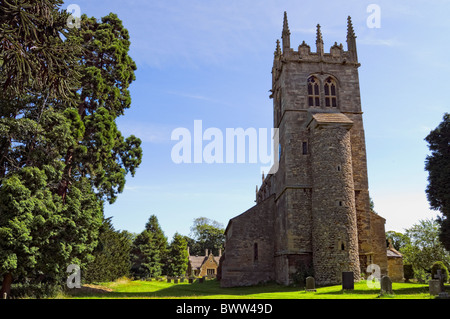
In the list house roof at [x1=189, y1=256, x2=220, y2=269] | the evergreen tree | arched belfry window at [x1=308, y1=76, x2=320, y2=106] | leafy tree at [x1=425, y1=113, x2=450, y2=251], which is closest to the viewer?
the evergreen tree

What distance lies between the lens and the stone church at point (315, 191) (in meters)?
25.0

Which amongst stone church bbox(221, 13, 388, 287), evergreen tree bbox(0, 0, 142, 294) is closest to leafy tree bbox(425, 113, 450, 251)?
stone church bbox(221, 13, 388, 287)

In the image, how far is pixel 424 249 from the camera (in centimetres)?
5262

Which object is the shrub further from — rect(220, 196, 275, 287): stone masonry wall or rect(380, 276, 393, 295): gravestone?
rect(380, 276, 393, 295): gravestone

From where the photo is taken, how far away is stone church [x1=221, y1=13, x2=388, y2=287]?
985 inches

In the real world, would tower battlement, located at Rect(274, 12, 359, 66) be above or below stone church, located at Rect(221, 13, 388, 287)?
above

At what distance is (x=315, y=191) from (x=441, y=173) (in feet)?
26.4

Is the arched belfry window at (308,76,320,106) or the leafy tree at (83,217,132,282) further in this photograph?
the arched belfry window at (308,76,320,106)

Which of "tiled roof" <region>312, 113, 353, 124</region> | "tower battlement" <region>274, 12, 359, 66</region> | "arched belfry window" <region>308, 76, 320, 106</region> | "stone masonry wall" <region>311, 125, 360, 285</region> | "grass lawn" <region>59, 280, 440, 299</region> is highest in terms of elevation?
"tower battlement" <region>274, 12, 359, 66</region>

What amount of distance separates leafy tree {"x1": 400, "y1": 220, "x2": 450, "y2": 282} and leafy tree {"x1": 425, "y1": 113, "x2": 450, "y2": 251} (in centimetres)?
3076

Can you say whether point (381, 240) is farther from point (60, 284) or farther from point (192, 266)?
point (192, 266)

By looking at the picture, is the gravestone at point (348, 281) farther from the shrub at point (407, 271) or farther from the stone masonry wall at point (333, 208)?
the shrub at point (407, 271)

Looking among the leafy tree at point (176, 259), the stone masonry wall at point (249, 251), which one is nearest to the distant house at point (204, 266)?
the leafy tree at point (176, 259)

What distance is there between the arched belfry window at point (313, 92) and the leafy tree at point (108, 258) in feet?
64.2
